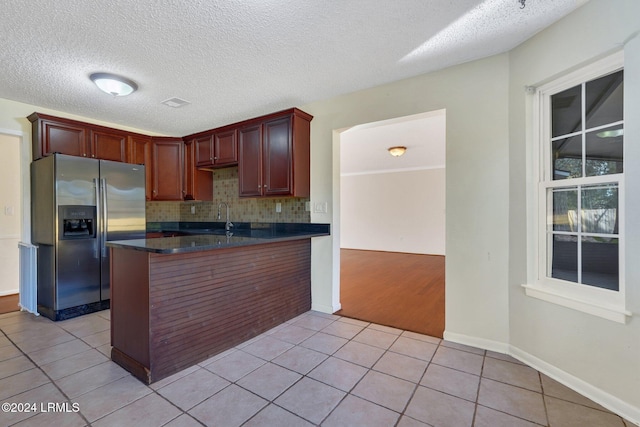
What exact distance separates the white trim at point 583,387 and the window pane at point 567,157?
1.30 metres

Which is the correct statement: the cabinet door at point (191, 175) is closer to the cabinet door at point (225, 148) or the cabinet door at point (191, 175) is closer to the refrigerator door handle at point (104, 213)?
the cabinet door at point (225, 148)

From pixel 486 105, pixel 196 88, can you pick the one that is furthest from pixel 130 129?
pixel 486 105

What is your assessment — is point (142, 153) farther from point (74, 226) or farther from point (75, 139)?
point (74, 226)

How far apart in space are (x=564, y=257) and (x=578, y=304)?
34cm

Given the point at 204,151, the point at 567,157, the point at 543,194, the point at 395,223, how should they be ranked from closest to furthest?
1. the point at 567,157
2. the point at 543,194
3. the point at 204,151
4. the point at 395,223

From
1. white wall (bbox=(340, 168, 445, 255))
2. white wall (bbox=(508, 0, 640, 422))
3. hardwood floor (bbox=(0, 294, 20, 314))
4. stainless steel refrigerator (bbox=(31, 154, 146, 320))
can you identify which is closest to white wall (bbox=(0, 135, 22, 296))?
hardwood floor (bbox=(0, 294, 20, 314))

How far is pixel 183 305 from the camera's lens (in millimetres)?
2043

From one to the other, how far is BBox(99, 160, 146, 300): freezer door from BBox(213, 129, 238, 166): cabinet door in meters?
0.93

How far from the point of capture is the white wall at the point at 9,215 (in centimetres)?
390

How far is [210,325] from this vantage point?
2.21 metres

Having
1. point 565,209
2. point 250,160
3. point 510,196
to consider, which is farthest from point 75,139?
point 565,209

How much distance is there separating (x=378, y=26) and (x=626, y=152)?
163 centimetres

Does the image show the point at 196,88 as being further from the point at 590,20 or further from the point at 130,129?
the point at 590,20

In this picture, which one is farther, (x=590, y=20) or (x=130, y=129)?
(x=130, y=129)
